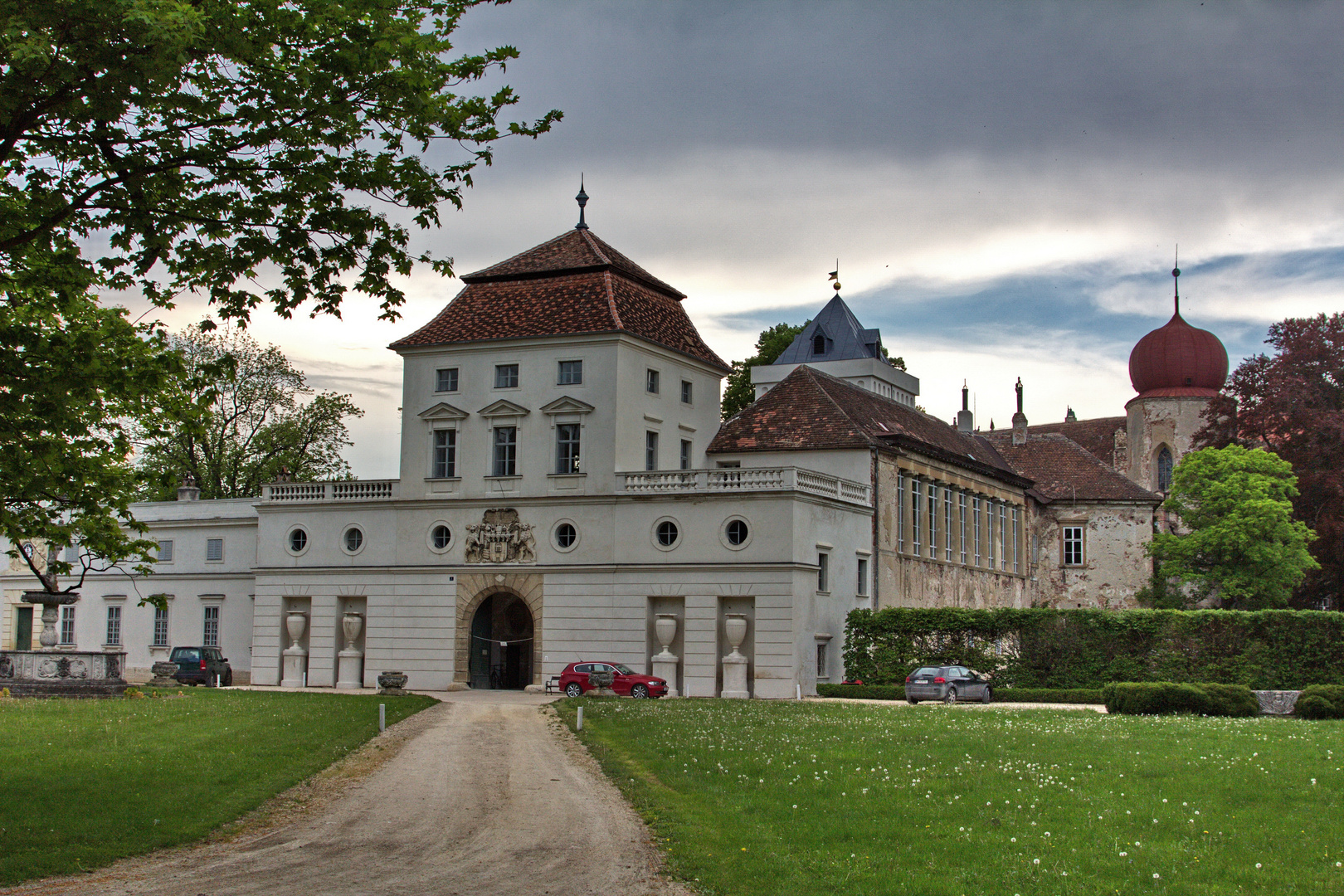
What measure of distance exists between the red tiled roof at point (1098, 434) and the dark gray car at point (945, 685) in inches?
2131

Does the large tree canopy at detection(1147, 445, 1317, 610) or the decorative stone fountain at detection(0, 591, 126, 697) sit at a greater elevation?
the large tree canopy at detection(1147, 445, 1317, 610)

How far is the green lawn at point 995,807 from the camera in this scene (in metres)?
13.2

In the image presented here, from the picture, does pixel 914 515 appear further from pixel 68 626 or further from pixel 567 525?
pixel 68 626

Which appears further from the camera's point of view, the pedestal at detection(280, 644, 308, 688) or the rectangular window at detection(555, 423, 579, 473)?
the pedestal at detection(280, 644, 308, 688)

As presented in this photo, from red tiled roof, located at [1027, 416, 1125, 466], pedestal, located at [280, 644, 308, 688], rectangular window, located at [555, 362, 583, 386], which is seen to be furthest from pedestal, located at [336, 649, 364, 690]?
red tiled roof, located at [1027, 416, 1125, 466]

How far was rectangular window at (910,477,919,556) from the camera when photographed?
56844mm

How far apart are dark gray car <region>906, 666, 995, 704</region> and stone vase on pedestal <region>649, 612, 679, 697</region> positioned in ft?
26.2

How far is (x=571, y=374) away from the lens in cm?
5125

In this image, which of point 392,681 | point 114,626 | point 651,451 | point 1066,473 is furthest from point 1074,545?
point 114,626

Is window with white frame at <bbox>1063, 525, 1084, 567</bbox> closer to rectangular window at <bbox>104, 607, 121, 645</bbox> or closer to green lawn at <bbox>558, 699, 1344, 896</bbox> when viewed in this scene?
rectangular window at <bbox>104, 607, 121, 645</bbox>

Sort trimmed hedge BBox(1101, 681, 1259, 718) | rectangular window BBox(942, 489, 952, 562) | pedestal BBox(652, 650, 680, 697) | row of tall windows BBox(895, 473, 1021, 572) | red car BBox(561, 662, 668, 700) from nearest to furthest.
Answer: trimmed hedge BBox(1101, 681, 1259, 718) → red car BBox(561, 662, 668, 700) → pedestal BBox(652, 650, 680, 697) → row of tall windows BBox(895, 473, 1021, 572) → rectangular window BBox(942, 489, 952, 562)

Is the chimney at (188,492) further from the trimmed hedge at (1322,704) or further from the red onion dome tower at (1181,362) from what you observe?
the red onion dome tower at (1181,362)

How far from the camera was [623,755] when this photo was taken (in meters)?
24.1

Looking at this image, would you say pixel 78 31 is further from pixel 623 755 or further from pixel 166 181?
pixel 623 755
